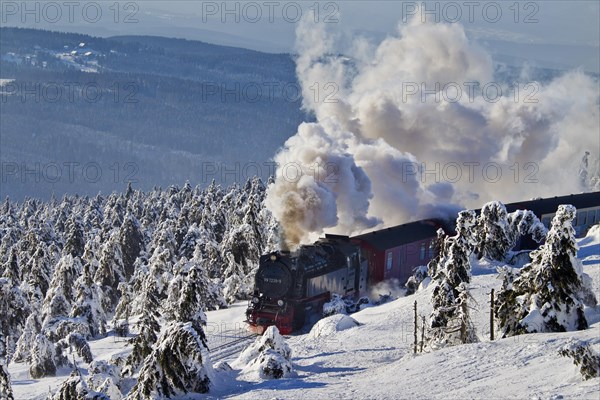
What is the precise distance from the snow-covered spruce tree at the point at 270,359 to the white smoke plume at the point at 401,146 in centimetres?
1893

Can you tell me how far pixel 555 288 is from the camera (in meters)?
27.4

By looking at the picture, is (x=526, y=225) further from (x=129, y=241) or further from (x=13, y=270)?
(x=129, y=241)

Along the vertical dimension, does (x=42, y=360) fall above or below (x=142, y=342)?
below

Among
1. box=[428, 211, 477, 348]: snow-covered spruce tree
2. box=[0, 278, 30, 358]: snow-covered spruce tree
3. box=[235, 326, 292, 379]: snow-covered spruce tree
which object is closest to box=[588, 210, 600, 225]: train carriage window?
box=[428, 211, 477, 348]: snow-covered spruce tree

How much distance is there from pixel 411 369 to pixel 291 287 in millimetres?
16242

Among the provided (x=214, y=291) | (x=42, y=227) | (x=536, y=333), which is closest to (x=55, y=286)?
(x=214, y=291)

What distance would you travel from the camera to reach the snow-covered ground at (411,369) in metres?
22.0

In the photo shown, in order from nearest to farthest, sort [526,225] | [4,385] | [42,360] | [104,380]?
[4,385], [104,380], [42,360], [526,225]

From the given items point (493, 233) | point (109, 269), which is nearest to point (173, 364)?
point (493, 233)

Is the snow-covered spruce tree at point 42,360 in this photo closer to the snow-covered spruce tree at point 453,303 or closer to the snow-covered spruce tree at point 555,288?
the snow-covered spruce tree at point 453,303

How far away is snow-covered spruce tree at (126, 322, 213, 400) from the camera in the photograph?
25.0 metres

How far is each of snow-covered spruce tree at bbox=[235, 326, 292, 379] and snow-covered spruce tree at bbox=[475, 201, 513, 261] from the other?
18.9 metres

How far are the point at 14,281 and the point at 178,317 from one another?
2665cm

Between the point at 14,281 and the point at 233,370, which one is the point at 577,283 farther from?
the point at 14,281
